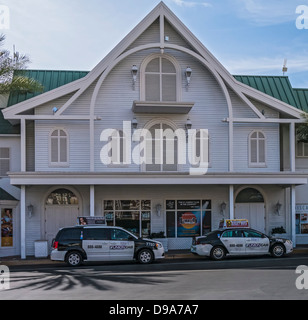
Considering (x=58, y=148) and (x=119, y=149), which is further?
(x=119, y=149)

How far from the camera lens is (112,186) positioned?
962 inches

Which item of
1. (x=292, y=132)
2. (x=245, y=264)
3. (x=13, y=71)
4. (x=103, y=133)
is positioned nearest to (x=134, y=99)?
(x=103, y=133)

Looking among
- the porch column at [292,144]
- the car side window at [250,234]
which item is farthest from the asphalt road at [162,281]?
the porch column at [292,144]

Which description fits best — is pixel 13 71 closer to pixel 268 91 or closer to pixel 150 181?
pixel 150 181

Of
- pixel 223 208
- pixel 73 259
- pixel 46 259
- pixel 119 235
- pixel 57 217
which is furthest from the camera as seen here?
pixel 223 208

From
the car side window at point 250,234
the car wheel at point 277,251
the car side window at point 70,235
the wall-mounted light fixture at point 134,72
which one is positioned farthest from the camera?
the wall-mounted light fixture at point 134,72

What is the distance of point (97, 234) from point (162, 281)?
5723mm

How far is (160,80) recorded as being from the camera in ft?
79.8

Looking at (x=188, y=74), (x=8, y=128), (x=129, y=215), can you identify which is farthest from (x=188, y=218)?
(x=8, y=128)

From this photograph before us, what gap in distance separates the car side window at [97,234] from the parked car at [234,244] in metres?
3.88

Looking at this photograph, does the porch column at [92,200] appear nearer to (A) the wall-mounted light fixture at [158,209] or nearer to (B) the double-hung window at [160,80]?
(A) the wall-mounted light fixture at [158,209]

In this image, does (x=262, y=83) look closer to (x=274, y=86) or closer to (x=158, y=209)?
(x=274, y=86)

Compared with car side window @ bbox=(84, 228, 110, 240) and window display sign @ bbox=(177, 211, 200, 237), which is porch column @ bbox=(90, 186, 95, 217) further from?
window display sign @ bbox=(177, 211, 200, 237)

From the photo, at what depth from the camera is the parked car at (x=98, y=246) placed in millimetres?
19125
